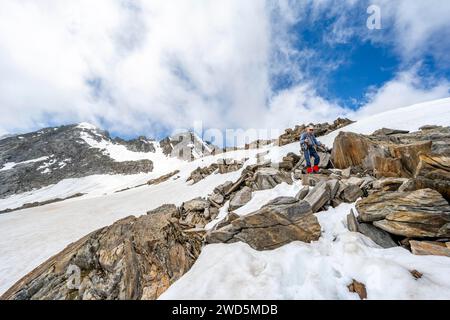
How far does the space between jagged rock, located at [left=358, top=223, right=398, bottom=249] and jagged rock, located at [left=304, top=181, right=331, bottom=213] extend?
5.30 feet

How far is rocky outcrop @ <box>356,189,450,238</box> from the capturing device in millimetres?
4766

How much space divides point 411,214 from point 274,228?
11.9 feet

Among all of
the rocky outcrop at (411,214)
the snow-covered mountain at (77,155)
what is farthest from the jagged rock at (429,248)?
the snow-covered mountain at (77,155)

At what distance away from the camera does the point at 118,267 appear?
5.78m

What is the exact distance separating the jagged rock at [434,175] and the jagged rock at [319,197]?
253 centimetres

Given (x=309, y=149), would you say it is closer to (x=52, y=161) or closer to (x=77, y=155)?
(x=77, y=155)

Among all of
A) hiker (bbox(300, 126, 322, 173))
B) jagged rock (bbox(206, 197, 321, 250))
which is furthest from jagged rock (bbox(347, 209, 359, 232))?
hiker (bbox(300, 126, 322, 173))

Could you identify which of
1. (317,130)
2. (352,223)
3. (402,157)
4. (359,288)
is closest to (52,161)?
(317,130)

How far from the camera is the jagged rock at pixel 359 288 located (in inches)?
149

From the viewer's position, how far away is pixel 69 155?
115m

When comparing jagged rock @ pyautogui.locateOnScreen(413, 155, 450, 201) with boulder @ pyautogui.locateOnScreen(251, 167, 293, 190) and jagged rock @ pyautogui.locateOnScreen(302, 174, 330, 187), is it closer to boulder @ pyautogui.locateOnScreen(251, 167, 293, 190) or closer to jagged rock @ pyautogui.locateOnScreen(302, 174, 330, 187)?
Answer: jagged rock @ pyautogui.locateOnScreen(302, 174, 330, 187)

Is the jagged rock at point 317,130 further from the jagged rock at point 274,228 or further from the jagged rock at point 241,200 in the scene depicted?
the jagged rock at point 274,228
